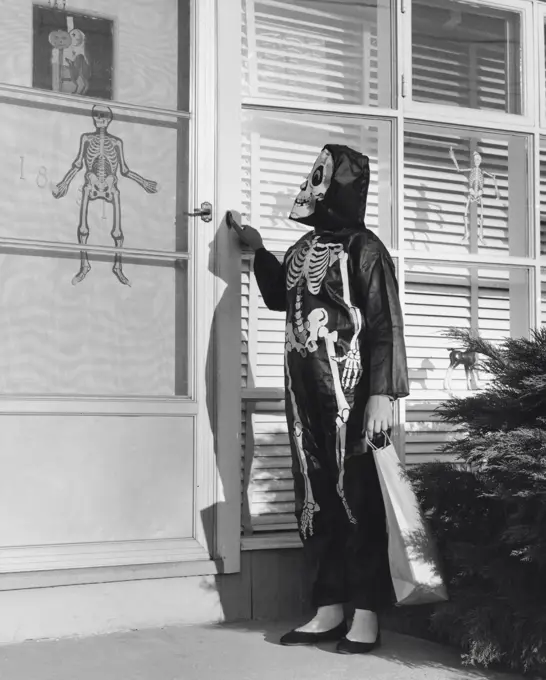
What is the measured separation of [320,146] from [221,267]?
31.9 inches


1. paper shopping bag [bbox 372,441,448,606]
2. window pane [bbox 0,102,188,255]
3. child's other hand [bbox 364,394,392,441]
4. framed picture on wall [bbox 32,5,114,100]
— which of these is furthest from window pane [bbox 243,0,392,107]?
paper shopping bag [bbox 372,441,448,606]

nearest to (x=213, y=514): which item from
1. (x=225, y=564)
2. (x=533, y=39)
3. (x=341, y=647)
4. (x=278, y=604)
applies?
(x=225, y=564)

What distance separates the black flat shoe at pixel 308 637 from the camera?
3713 millimetres

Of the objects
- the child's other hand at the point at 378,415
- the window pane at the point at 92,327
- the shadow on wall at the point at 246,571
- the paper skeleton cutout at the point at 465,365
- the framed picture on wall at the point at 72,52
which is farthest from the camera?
the paper skeleton cutout at the point at 465,365

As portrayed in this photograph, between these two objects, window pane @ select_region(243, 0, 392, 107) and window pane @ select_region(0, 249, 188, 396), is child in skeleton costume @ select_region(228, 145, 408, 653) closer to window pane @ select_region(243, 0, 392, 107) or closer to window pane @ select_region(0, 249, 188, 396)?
window pane @ select_region(0, 249, 188, 396)

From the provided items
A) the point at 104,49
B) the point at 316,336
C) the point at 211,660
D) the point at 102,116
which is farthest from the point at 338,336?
the point at 104,49

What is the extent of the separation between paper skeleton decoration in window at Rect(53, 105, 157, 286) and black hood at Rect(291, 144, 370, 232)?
769 mm

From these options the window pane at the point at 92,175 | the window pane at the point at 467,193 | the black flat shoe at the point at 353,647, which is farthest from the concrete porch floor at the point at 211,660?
the window pane at the point at 467,193

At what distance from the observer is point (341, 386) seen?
3648 millimetres

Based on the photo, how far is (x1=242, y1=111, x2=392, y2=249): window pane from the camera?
442 centimetres

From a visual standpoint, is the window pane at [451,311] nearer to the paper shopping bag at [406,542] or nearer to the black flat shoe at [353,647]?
the paper shopping bag at [406,542]

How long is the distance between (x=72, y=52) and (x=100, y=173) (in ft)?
Answer: 1.60

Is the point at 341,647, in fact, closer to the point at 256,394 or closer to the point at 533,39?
the point at 256,394

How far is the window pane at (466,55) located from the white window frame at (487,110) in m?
0.03
